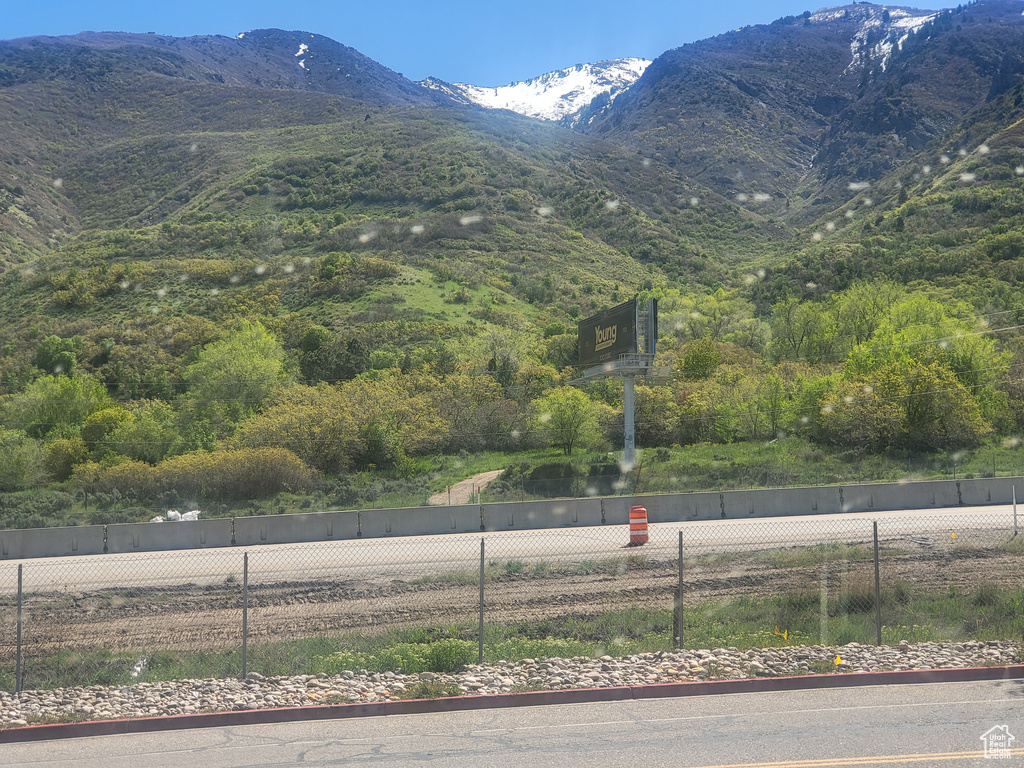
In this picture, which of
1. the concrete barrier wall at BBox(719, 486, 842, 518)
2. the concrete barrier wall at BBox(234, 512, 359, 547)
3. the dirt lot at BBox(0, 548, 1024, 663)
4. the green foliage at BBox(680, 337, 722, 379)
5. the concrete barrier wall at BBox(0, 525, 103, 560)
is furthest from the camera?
the green foliage at BBox(680, 337, 722, 379)

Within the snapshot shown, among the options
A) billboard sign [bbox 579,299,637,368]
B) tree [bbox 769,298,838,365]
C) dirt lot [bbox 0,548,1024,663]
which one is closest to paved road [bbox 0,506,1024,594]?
dirt lot [bbox 0,548,1024,663]

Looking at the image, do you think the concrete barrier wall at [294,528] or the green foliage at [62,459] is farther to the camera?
the green foliage at [62,459]

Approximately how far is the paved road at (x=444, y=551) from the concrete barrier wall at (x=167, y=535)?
35.6 inches

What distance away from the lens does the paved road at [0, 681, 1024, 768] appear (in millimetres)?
7977

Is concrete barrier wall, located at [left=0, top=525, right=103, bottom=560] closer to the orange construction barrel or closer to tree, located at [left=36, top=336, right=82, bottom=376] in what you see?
the orange construction barrel

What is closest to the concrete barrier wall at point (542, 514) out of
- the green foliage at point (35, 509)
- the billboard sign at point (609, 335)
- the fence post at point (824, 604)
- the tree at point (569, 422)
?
the billboard sign at point (609, 335)

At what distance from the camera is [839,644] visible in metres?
11.6

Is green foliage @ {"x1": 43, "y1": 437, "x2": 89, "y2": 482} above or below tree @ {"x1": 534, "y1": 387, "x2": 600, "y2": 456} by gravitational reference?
below

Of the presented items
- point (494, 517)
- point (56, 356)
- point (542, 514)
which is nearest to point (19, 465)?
point (56, 356)

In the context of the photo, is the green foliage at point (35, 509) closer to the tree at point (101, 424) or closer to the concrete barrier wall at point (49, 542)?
the concrete barrier wall at point (49, 542)

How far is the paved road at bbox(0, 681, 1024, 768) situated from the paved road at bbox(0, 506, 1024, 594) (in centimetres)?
1012

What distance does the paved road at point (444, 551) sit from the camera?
20656 millimetres

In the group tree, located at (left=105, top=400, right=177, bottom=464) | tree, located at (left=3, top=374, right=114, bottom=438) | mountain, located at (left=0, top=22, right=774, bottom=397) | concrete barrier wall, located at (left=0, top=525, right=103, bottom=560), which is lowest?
concrete barrier wall, located at (left=0, top=525, right=103, bottom=560)

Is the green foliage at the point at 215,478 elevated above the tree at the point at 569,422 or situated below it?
below
